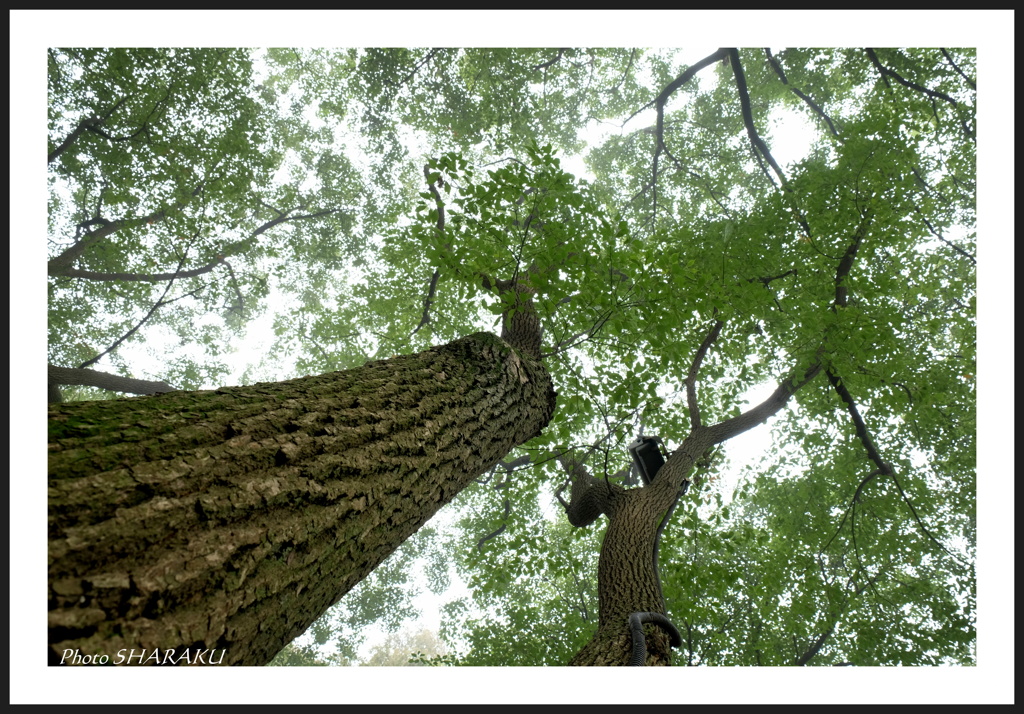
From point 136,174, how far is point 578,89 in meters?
9.55

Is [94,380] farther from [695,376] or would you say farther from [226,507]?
[695,376]

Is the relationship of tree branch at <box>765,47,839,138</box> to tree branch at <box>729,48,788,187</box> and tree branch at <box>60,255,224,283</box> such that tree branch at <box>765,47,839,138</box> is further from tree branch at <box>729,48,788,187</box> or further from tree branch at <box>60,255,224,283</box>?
tree branch at <box>60,255,224,283</box>

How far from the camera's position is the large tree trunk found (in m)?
0.99

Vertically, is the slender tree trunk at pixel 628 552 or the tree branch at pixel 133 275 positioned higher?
the tree branch at pixel 133 275

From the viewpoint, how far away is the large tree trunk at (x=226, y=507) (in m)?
0.99

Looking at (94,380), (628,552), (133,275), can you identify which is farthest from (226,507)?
(133,275)

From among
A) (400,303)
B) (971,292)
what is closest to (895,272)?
(971,292)

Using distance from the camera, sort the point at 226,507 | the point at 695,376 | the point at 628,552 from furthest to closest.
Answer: the point at 695,376 → the point at 628,552 → the point at 226,507

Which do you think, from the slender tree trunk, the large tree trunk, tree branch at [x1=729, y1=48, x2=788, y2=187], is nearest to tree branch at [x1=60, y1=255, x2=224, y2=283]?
the large tree trunk

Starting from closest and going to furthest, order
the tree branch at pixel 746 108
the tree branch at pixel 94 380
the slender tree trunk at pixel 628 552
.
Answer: the slender tree trunk at pixel 628 552 < the tree branch at pixel 94 380 < the tree branch at pixel 746 108

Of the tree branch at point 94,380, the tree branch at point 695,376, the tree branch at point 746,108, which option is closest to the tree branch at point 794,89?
the tree branch at point 746,108

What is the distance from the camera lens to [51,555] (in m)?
0.96

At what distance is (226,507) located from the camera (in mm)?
1265

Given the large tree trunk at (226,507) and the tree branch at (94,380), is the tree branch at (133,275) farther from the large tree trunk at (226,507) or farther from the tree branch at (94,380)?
the large tree trunk at (226,507)
